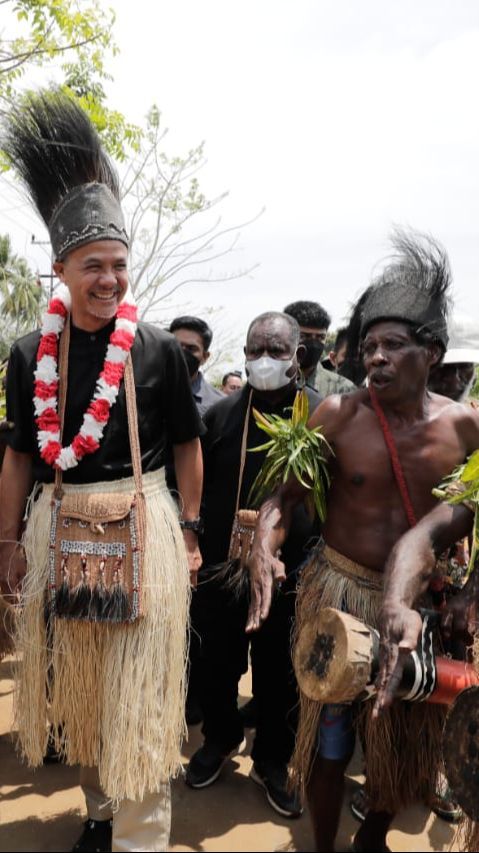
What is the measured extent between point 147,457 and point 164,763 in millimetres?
1035

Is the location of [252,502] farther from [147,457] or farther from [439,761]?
[439,761]

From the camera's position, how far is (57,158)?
271cm

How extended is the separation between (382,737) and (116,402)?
1.44m

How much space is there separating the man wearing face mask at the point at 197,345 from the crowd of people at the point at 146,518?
1.76m

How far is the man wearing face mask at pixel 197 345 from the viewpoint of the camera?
457cm

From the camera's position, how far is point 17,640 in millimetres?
2713

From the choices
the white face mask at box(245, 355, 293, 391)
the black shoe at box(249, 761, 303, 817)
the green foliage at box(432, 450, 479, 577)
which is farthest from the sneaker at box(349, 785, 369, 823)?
the white face mask at box(245, 355, 293, 391)

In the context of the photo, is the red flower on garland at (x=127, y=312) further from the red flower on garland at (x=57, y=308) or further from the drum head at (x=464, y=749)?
the drum head at (x=464, y=749)

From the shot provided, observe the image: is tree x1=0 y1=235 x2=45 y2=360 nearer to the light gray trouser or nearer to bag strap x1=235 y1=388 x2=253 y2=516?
bag strap x1=235 y1=388 x2=253 y2=516

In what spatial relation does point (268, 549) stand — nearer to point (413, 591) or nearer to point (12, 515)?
point (413, 591)

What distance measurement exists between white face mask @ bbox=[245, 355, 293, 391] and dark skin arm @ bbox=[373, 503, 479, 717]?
1.17 metres

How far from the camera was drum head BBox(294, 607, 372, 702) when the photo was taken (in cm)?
203

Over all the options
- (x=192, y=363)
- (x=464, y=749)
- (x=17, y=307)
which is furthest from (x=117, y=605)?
(x=17, y=307)

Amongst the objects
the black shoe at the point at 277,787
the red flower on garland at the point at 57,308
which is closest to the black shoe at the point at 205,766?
the black shoe at the point at 277,787
